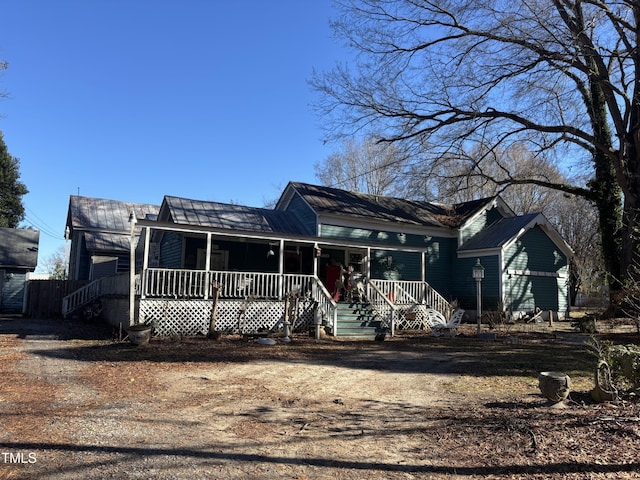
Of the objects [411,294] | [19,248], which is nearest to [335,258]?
[411,294]

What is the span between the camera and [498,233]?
22188mm

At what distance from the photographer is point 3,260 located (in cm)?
2172

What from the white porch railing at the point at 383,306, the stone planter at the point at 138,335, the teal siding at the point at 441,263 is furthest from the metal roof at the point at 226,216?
the teal siding at the point at 441,263

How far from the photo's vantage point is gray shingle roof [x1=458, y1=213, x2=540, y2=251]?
2130 centimetres

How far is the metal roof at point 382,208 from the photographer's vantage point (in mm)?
20359

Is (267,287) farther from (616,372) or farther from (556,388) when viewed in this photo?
(616,372)

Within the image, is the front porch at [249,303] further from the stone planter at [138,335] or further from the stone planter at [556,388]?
the stone planter at [556,388]

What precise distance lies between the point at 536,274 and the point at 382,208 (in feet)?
25.8

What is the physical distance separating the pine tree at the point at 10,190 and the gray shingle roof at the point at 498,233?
33.8m

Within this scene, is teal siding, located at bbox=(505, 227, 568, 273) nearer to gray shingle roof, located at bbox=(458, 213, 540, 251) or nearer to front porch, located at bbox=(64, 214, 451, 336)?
gray shingle roof, located at bbox=(458, 213, 540, 251)

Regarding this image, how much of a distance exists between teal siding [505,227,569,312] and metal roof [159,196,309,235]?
382 inches

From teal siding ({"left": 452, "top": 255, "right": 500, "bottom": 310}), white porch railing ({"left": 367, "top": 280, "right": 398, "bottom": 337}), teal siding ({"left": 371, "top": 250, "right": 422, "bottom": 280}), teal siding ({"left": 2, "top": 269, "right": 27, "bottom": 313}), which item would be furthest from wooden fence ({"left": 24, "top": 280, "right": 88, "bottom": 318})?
teal siding ({"left": 452, "top": 255, "right": 500, "bottom": 310})

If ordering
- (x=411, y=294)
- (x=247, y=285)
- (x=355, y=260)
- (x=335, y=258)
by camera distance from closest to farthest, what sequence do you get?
(x=247, y=285)
(x=411, y=294)
(x=335, y=258)
(x=355, y=260)

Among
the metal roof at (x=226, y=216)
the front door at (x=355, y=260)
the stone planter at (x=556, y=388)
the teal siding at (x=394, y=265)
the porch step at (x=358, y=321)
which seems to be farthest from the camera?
the teal siding at (x=394, y=265)
